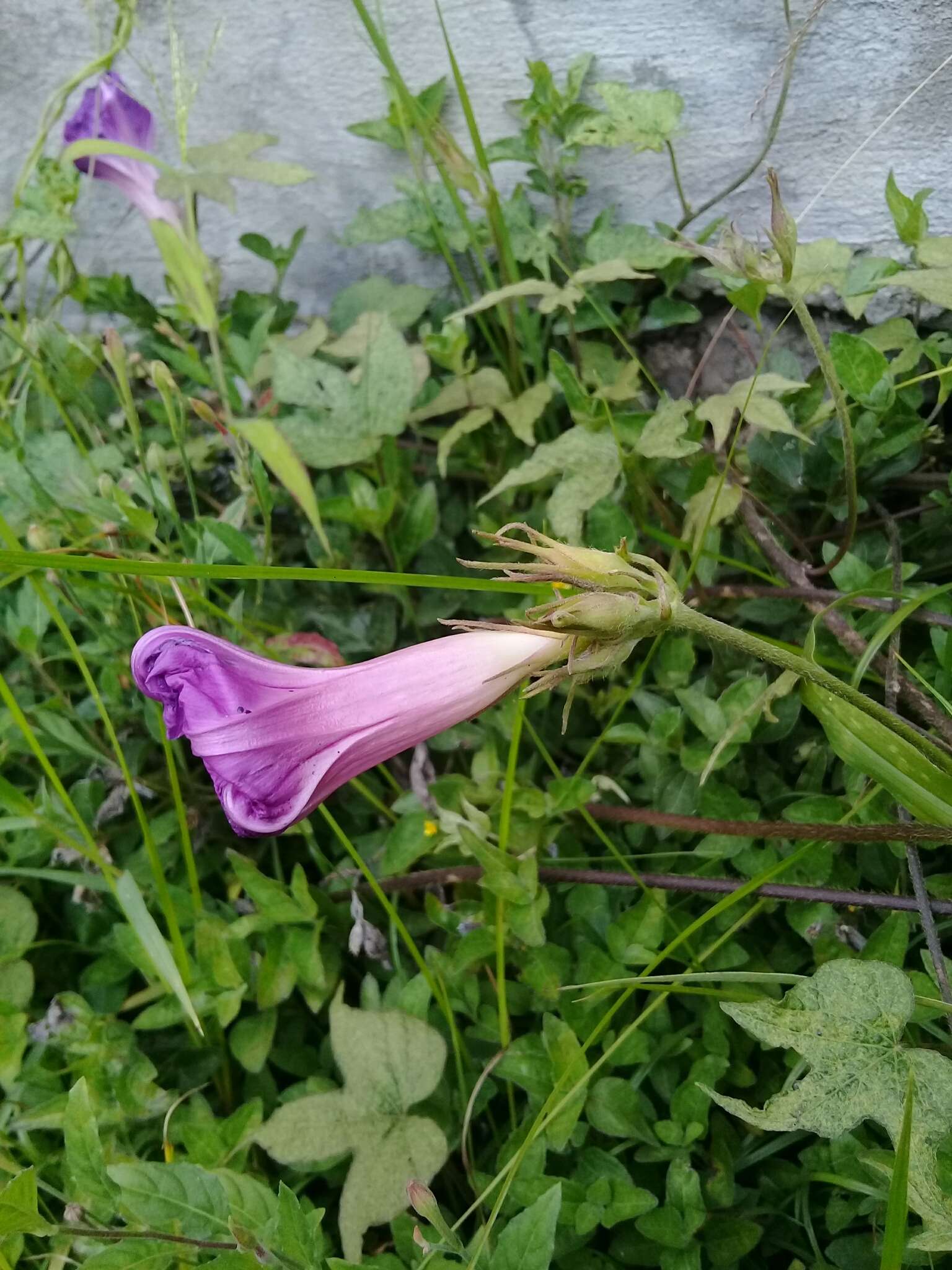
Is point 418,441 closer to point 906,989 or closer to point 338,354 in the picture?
point 338,354

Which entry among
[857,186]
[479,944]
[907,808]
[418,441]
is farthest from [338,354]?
[907,808]

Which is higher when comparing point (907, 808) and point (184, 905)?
point (907, 808)

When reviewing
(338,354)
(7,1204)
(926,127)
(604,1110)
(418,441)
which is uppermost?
(926,127)

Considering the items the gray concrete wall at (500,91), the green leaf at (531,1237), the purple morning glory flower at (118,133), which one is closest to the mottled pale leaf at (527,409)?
the gray concrete wall at (500,91)

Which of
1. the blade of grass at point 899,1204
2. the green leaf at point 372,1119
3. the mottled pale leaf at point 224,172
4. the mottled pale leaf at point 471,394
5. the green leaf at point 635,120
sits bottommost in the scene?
the green leaf at point 372,1119

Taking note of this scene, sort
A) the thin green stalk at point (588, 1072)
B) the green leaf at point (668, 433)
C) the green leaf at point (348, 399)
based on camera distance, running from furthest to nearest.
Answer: the green leaf at point (348, 399) < the green leaf at point (668, 433) < the thin green stalk at point (588, 1072)

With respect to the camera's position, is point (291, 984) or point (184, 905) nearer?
point (291, 984)

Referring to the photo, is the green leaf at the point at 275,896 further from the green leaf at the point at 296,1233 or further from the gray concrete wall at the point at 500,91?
the gray concrete wall at the point at 500,91

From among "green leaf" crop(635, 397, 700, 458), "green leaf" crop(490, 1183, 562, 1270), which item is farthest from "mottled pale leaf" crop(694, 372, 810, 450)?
"green leaf" crop(490, 1183, 562, 1270)
